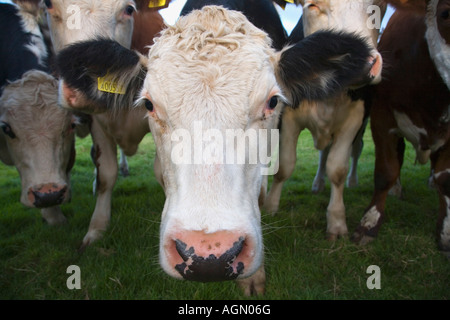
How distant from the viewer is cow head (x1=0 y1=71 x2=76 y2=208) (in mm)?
3516

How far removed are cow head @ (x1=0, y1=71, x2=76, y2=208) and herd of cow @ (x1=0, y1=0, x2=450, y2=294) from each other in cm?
1

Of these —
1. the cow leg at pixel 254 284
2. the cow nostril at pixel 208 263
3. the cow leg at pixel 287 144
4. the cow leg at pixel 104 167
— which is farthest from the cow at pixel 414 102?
the cow leg at pixel 104 167

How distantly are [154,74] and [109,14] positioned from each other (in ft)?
5.30

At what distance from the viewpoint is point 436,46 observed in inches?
122

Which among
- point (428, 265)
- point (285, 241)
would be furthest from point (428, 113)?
point (285, 241)

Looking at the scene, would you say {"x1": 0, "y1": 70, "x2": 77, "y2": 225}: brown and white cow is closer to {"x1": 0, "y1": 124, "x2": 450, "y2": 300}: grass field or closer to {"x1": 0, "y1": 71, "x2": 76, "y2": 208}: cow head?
{"x1": 0, "y1": 71, "x2": 76, "y2": 208}: cow head

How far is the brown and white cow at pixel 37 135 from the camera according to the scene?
3514 millimetres

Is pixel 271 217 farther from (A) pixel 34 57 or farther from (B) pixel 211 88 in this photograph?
(A) pixel 34 57

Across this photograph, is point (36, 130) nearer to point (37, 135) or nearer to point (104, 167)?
point (37, 135)

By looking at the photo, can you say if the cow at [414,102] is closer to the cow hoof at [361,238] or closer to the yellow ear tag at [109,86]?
the cow hoof at [361,238]

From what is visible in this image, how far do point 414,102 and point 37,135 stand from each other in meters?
3.79

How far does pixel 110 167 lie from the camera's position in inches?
161

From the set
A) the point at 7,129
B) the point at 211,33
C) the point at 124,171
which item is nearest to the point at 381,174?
the point at 211,33

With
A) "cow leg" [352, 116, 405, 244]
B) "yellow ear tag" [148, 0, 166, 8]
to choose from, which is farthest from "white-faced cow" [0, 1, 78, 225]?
"cow leg" [352, 116, 405, 244]
